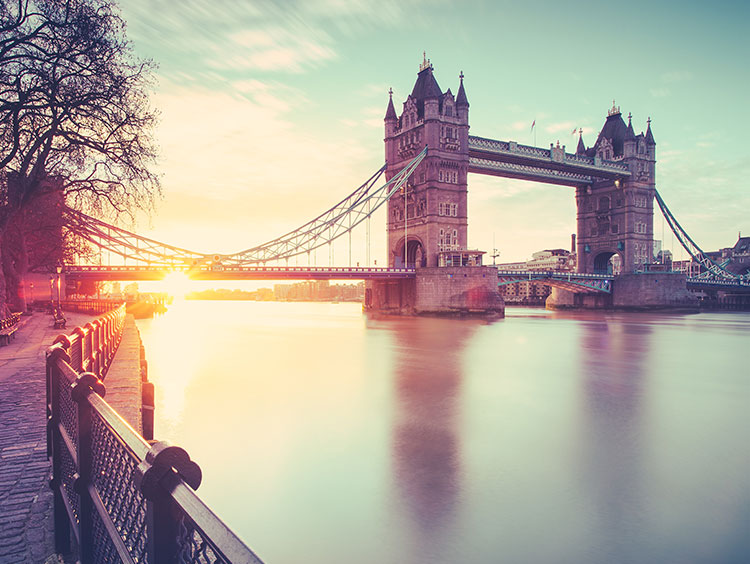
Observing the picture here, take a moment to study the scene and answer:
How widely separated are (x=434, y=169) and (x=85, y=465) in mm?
48896

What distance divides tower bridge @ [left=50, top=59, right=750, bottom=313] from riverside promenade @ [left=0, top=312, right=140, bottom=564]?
1412 inches

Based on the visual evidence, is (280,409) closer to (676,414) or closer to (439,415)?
(439,415)

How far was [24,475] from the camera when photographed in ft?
13.5

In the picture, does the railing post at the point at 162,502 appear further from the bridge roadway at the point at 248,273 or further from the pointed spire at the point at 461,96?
the pointed spire at the point at 461,96

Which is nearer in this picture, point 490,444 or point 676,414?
point 490,444

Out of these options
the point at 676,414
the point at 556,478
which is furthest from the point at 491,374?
the point at 556,478

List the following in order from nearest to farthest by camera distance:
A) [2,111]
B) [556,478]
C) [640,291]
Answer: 1. [556,478]
2. [2,111]
3. [640,291]

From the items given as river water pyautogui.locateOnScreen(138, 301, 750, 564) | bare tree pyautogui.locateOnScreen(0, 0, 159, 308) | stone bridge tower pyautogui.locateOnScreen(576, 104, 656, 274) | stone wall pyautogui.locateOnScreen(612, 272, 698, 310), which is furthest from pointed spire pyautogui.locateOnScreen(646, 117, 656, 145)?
bare tree pyautogui.locateOnScreen(0, 0, 159, 308)

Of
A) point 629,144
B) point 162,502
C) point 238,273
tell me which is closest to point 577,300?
point 629,144

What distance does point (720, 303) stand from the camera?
80125 mm

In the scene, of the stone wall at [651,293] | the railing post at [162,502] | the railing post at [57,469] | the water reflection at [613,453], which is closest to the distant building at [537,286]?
the stone wall at [651,293]

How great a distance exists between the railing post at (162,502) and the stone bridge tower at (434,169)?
48180 mm

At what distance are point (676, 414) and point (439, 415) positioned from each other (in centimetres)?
568

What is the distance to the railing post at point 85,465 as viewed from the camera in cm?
266
